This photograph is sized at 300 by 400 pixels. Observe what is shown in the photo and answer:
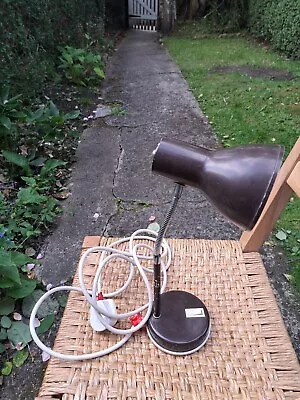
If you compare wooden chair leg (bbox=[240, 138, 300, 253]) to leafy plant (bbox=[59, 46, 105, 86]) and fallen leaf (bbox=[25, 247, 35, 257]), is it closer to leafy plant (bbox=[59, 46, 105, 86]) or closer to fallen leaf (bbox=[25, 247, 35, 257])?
fallen leaf (bbox=[25, 247, 35, 257])

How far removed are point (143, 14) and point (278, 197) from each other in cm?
895

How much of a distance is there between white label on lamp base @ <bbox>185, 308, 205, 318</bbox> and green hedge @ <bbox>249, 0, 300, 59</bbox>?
208 inches

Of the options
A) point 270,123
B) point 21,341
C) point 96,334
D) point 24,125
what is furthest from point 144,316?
point 270,123

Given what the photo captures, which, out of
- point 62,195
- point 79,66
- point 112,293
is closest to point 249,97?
point 79,66

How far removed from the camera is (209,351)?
31.9 inches

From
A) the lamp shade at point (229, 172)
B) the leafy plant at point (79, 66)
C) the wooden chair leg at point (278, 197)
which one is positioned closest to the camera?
Answer: the lamp shade at point (229, 172)

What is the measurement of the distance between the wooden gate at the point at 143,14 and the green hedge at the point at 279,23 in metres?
2.67

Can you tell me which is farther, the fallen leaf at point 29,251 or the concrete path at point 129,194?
the fallen leaf at point 29,251

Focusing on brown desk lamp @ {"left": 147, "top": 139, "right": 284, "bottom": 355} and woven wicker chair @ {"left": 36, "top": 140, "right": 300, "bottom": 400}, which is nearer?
brown desk lamp @ {"left": 147, "top": 139, "right": 284, "bottom": 355}

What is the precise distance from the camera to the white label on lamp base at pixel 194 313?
853 millimetres

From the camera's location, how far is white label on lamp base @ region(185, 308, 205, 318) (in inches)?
33.6

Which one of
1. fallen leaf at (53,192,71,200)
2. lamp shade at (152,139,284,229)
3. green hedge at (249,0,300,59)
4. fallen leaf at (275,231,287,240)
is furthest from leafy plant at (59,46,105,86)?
lamp shade at (152,139,284,229)

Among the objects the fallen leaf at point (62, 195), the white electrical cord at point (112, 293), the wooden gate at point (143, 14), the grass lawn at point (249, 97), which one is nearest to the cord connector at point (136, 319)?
the white electrical cord at point (112, 293)

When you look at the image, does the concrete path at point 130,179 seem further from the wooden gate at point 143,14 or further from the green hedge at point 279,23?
the wooden gate at point 143,14
